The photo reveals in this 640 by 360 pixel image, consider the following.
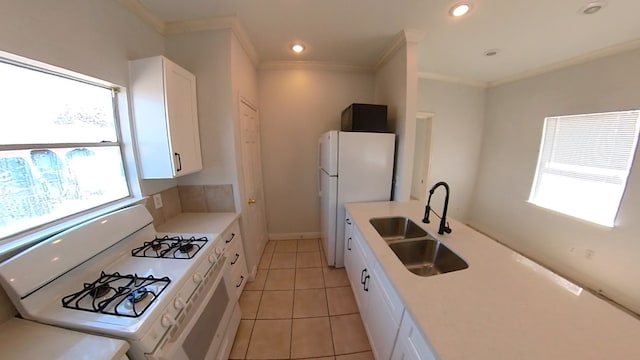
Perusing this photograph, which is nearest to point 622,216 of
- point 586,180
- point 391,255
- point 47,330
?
point 586,180

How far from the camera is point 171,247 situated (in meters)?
1.32

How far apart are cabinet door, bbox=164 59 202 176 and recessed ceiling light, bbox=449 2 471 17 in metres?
2.27

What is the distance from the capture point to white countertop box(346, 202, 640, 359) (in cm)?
66

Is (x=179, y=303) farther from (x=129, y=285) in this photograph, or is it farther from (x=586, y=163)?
(x=586, y=163)

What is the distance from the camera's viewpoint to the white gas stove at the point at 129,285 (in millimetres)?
796

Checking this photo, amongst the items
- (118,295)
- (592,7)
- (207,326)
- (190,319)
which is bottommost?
(207,326)

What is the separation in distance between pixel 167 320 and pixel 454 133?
13.7ft

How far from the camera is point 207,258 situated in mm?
1287

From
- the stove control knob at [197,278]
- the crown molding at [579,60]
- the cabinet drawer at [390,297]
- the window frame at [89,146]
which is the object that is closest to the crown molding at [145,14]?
the window frame at [89,146]

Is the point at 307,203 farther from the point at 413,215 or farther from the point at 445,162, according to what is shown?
the point at 445,162

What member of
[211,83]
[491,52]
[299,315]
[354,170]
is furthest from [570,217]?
[211,83]

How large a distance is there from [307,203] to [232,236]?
55.8 inches

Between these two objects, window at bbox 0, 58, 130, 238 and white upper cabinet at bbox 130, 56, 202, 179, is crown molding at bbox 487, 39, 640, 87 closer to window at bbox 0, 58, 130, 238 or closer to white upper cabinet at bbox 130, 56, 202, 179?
white upper cabinet at bbox 130, 56, 202, 179

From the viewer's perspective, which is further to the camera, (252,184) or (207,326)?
(252,184)
